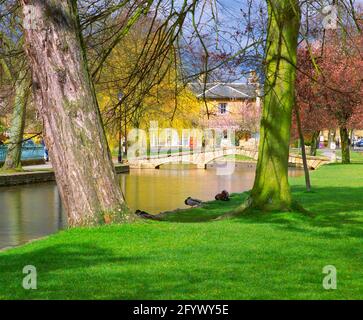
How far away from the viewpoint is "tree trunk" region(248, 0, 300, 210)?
13.1 metres

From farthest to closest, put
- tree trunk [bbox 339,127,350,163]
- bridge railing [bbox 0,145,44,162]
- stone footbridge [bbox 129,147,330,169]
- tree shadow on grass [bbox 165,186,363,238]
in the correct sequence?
stone footbridge [bbox 129,147,330,169] < bridge railing [bbox 0,145,44,162] < tree trunk [bbox 339,127,350,163] < tree shadow on grass [bbox 165,186,363,238]

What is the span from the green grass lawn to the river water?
19.4ft

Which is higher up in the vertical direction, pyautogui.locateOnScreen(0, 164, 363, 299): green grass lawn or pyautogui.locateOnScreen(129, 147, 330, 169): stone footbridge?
pyautogui.locateOnScreen(129, 147, 330, 169): stone footbridge

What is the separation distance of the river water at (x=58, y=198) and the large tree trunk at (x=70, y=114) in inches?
203

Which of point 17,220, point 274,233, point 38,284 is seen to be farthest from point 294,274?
point 17,220

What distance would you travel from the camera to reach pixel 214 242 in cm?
960

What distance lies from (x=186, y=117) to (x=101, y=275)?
4727 cm

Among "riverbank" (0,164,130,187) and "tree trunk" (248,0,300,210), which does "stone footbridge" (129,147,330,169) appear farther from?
"tree trunk" (248,0,300,210)

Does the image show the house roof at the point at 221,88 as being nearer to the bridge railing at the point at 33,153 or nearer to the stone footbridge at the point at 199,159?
the stone footbridge at the point at 199,159

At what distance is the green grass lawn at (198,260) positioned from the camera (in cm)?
645

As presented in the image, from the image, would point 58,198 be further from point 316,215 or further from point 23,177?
point 316,215

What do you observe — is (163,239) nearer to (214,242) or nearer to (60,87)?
(214,242)

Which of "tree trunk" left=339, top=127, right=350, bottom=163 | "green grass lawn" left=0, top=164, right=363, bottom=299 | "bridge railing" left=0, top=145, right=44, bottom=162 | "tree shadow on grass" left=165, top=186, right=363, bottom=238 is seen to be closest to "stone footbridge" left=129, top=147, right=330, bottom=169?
"tree trunk" left=339, top=127, right=350, bottom=163

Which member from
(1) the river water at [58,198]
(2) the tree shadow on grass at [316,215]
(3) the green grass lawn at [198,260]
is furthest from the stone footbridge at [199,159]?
(3) the green grass lawn at [198,260]
